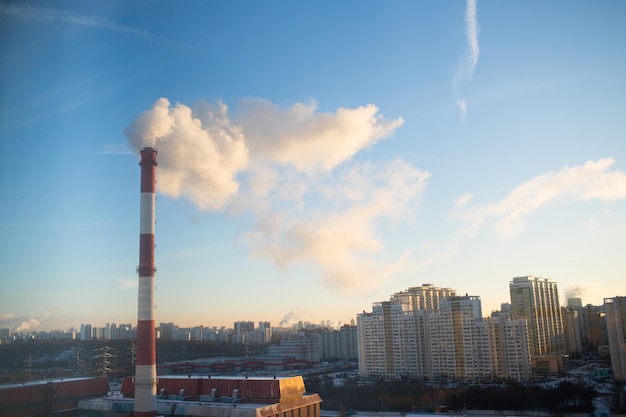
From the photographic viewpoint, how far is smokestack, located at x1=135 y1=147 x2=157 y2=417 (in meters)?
6.56

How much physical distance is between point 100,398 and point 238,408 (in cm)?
278

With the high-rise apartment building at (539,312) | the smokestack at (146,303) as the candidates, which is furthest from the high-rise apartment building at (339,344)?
the smokestack at (146,303)

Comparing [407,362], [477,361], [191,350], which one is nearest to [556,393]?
[477,361]

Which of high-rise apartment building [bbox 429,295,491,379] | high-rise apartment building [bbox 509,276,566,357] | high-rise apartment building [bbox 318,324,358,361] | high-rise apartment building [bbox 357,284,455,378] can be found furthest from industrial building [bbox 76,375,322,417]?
high-rise apartment building [bbox 318,324,358,361]

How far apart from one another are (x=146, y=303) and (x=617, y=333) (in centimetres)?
987

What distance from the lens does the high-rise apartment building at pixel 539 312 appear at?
16.4m

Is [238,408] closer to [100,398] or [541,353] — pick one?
[100,398]

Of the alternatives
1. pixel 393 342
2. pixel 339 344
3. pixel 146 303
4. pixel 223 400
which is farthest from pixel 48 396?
pixel 339 344

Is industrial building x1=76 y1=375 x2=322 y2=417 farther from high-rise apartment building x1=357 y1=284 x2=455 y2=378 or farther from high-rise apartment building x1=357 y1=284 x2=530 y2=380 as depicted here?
high-rise apartment building x1=357 y1=284 x2=455 y2=378

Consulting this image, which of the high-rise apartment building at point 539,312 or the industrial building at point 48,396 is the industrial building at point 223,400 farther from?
the high-rise apartment building at point 539,312

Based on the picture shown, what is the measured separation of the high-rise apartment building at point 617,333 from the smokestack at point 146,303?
9609mm

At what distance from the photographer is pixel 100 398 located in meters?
7.74

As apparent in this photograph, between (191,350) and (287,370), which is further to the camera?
(191,350)

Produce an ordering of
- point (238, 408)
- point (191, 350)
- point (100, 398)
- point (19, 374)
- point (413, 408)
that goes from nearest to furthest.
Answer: point (238, 408)
point (100, 398)
point (19, 374)
point (413, 408)
point (191, 350)
